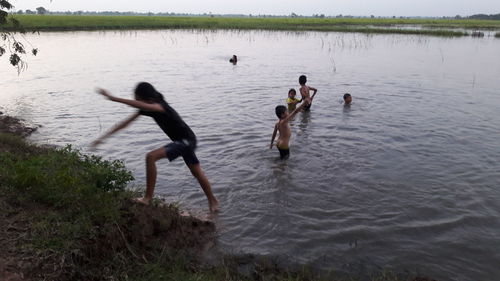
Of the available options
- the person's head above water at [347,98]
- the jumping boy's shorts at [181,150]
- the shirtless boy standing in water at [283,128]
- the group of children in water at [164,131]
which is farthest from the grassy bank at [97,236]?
the person's head above water at [347,98]

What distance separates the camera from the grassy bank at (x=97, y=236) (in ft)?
12.1

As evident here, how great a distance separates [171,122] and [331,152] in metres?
4.63

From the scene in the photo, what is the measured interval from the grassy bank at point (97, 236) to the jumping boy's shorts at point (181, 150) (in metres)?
0.68

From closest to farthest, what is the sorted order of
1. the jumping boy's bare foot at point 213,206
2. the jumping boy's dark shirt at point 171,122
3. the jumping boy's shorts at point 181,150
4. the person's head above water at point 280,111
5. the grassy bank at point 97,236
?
the grassy bank at point 97,236, the jumping boy's dark shirt at point 171,122, the jumping boy's shorts at point 181,150, the jumping boy's bare foot at point 213,206, the person's head above water at point 280,111

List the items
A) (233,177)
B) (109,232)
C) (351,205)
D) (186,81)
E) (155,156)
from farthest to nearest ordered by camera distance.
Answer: (186,81) → (233,177) → (351,205) → (155,156) → (109,232)

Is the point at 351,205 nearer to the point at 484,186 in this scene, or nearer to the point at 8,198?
the point at 484,186

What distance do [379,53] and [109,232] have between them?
26.9 m

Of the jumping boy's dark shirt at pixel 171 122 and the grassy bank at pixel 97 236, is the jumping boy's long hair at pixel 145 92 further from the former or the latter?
the grassy bank at pixel 97 236

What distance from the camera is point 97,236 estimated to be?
161 inches

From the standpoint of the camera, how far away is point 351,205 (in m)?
6.34

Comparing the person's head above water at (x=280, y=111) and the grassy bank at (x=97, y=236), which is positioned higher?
the person's head above water at (x=280, y=111)

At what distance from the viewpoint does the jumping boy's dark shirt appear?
5043 millimetres

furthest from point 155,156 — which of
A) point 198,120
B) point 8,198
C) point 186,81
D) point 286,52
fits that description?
point 286,52

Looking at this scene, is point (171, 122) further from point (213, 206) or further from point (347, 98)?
point (347, 98)
